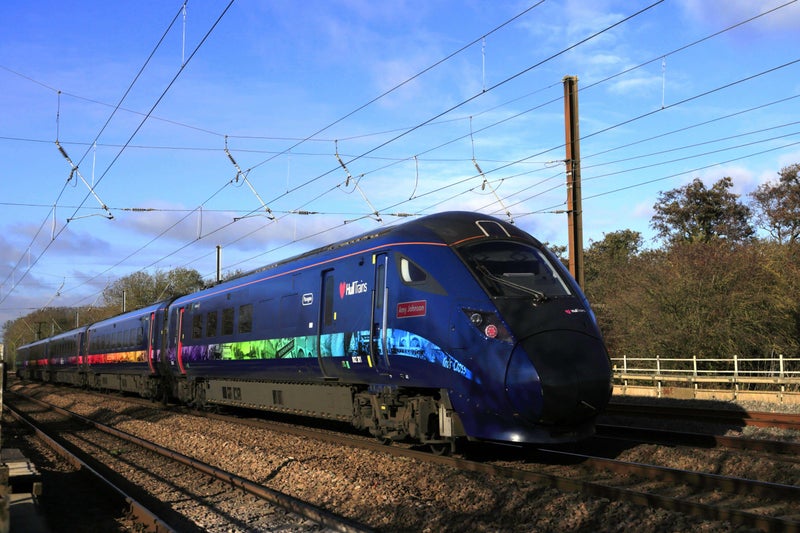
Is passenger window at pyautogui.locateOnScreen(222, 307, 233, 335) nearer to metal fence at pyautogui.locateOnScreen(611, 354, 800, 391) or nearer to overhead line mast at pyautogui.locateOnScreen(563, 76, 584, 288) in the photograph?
overhead line mast at pyautogui.locateOnScreen(563, 76, 584, 288)

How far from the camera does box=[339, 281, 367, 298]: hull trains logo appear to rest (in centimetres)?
1088

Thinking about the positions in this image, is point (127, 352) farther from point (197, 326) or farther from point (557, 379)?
point (557, 379)

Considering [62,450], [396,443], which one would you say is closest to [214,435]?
[62,450]

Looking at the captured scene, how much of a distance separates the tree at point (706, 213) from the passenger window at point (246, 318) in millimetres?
37031

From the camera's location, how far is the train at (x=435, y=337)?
8391 mm

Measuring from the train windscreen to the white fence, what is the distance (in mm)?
11707

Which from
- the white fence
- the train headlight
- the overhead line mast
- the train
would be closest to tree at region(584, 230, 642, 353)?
the white fence

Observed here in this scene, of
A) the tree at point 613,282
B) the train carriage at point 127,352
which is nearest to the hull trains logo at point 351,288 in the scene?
the train carriage at point 127,352

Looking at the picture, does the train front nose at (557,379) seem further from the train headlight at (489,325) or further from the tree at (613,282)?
the tree at (613,282)

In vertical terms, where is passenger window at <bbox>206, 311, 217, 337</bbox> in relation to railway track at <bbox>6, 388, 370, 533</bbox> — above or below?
above

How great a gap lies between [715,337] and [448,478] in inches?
845

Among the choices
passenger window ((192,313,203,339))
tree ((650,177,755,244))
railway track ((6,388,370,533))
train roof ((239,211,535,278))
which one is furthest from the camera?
tree ((650,177,755,244))

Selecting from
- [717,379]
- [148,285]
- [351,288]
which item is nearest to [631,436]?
[351,288]

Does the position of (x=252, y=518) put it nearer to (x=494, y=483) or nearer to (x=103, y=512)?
(x=103, y=512)
